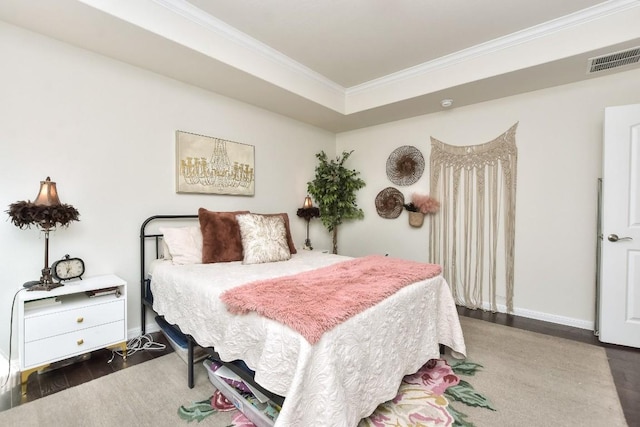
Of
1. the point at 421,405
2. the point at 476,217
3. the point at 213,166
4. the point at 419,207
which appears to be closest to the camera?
the point at 421,405

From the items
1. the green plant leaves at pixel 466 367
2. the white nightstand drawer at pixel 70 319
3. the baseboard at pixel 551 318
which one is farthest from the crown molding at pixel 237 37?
the baseboard at pixel 551 318

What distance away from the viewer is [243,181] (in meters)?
3.51

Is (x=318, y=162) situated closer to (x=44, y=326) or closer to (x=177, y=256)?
(x=177, y=256)

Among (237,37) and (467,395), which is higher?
(237,37)

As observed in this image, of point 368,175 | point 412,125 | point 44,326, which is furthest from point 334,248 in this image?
point 44,326

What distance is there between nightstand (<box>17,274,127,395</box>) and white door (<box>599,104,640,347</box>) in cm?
407

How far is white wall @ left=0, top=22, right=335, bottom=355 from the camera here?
2123 mm

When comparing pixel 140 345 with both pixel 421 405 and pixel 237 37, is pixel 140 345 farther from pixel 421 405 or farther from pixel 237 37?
pixel 237 37

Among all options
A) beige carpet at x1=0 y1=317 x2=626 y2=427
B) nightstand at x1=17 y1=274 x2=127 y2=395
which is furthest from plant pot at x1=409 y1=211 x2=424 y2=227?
nightstand at x1=17 y1=274 x2=127 y2=395

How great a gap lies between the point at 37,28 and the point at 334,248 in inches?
152

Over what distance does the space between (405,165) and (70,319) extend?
3.82 metres

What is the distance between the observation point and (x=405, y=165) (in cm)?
410

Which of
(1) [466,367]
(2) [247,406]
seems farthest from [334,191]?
(2) [247,406]

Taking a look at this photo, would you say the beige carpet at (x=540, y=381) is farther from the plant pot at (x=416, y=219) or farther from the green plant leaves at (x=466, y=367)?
the plant pot at (x=416, y=219)
